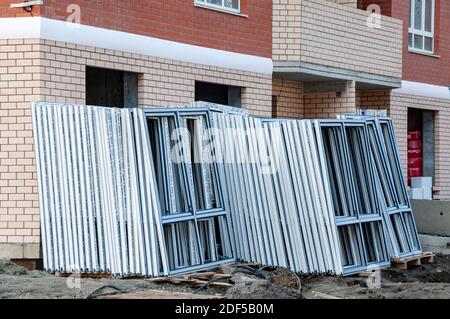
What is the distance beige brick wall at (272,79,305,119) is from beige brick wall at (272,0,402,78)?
1.12 meters

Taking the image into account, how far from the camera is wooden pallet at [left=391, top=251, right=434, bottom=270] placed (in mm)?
14422

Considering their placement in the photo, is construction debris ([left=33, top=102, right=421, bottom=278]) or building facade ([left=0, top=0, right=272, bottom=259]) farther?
building facade ([left=0, top=0, right=272, bottom=259])

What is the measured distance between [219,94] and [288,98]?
2.56 metres

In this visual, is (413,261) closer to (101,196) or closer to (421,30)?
(101,196)

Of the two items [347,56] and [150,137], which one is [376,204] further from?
[347,56]

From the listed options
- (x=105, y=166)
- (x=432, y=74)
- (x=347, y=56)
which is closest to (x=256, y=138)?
(x=105, y=166)

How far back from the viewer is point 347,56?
1892 cm

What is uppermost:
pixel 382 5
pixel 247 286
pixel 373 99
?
pixel 382 5

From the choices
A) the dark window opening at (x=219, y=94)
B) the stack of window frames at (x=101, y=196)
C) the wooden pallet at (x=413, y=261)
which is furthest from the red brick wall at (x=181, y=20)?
the wooden pallet at (x=413, y=261)

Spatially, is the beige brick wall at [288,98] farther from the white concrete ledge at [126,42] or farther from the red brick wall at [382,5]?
the red brick wall at [382,5]

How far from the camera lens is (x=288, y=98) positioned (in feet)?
63.5

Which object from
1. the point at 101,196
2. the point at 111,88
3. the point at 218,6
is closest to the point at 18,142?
the point at 101,196

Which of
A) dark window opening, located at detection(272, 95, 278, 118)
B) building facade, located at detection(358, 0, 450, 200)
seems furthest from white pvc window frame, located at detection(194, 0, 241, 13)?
building facade, located at detection(358, 0, 450, 200)

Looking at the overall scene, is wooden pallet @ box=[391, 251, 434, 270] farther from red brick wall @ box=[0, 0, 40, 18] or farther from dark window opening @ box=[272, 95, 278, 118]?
red brick wall @ box=[0, 0, 40, 18]
